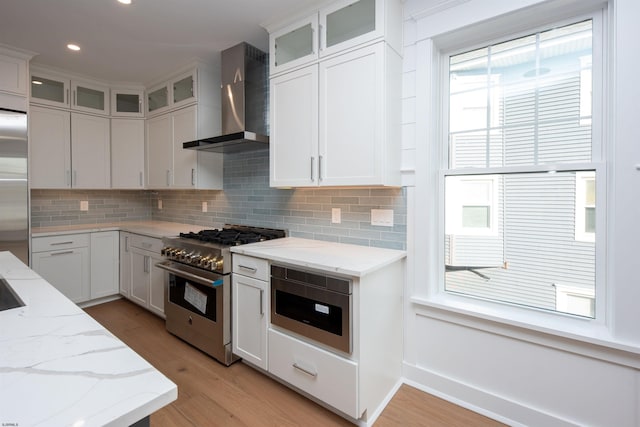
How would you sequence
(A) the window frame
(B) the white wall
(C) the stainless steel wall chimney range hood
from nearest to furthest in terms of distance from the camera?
1. (B) the white wall
2. (A) the window frame
3. (C) the stainless steel wall chimney range hood

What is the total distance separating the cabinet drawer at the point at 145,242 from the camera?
10.2ft

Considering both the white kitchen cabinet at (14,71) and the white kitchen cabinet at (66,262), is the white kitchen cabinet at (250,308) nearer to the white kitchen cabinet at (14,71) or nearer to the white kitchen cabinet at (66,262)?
the white kitchen cabinet at (66,262)

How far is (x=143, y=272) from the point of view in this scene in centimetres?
334

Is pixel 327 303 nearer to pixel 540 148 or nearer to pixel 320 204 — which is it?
pixel 320 204

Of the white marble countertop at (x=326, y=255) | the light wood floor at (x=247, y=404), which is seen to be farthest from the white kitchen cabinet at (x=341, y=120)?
the light wood floor at (x=247, y=404)

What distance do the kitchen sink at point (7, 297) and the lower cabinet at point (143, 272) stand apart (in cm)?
166

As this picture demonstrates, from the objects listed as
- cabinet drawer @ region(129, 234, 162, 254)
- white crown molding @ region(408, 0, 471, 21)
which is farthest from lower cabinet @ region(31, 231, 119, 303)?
white crown molding @ region(408, 0, 471, 21)

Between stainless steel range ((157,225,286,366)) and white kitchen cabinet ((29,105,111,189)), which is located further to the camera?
white kitchen cabinet ((29,105,111,189))

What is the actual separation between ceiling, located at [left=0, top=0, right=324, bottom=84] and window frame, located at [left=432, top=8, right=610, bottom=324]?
112 centimetres

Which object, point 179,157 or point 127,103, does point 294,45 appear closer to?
point 179,157

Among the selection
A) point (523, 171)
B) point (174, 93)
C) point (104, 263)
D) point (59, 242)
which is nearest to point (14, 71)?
point (174, 93)

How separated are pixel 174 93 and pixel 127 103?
2.80ft

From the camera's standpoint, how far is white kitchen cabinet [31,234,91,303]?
10.6ft

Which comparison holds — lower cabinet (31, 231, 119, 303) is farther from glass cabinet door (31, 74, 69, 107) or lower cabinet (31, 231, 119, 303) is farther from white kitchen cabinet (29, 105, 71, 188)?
glass cabinet door (31, 74, 69, 107)
